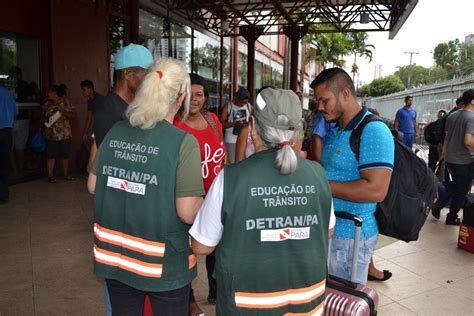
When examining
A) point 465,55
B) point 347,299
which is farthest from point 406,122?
point 465,55

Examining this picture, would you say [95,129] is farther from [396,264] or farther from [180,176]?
[396,264]

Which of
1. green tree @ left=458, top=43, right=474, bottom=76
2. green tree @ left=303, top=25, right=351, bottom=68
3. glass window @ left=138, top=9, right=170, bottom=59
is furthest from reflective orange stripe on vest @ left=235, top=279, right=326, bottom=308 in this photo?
green tree @ left=458, top=43, right=474, bottom=76

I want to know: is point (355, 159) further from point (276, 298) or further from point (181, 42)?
point (181, 42)

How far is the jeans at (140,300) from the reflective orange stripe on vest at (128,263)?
3.5 inches

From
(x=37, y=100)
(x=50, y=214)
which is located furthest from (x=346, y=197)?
(x=37, y=100)

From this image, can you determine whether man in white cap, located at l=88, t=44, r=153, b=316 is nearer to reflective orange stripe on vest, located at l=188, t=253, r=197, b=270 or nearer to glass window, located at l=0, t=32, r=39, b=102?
reflective orange stripe on vest, located at l=188, t=253, r=197, b=270

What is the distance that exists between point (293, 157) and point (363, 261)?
1.02 m

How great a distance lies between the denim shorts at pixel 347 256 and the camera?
79.1 inches

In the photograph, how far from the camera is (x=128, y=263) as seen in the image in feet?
5.10

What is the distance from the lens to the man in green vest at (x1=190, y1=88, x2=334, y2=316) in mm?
1283

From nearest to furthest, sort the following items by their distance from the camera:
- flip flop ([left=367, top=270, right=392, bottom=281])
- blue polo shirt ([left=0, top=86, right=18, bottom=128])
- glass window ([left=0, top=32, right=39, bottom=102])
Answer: flip flop ([left=367, top=270, right=392, bottom=281]), blue polo shirt ([left=0, top=86, right=18, bottom=128]), glass window ([left=0, top=32, right=39, bottom=102])

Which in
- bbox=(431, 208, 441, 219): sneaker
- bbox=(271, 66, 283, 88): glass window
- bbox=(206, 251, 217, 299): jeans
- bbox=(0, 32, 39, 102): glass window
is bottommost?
bbox=(431, 208, 441, 219): sneaker

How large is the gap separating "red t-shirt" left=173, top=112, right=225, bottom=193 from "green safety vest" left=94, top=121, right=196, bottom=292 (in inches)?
37.9

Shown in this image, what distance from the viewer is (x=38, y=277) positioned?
3.31 metres
